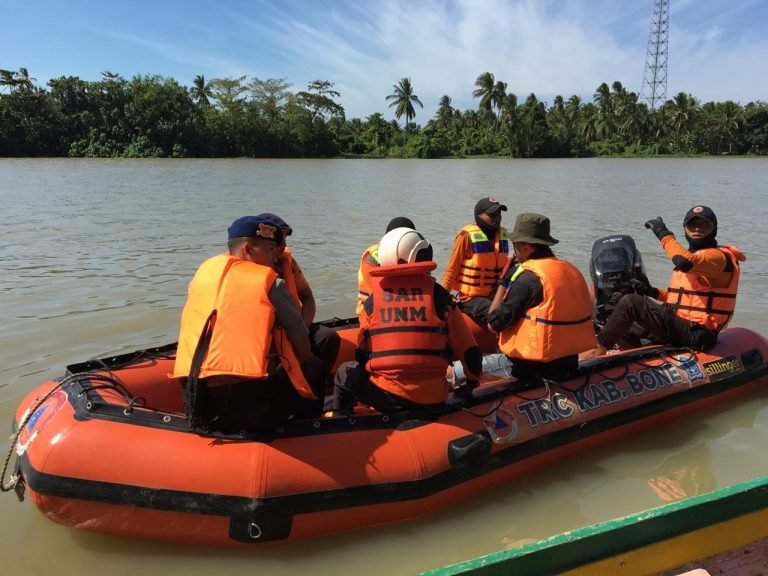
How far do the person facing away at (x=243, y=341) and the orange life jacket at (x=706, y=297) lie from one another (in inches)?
120

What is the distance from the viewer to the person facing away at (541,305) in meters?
3.54

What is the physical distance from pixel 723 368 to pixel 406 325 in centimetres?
288

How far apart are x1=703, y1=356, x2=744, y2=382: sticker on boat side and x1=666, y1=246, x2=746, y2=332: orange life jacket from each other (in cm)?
25

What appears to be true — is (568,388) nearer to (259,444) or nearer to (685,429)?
(685,429)

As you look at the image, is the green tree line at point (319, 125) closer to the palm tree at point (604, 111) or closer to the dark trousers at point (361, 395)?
the palm tree at point (604, 111)

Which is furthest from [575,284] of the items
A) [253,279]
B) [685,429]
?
[253,279]

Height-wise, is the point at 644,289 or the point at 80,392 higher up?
the point at 644,289

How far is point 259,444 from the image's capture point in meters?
2.95

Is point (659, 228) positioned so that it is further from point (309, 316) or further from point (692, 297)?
point (309, 316)

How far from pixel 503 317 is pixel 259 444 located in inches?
63.8

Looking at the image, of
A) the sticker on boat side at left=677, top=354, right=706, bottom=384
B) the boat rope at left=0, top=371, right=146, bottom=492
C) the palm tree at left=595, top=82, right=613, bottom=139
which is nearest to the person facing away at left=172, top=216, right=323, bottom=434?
the boat rope at left=0, top=371, right=146, bottom=492

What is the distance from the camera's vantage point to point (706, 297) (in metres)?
4.43

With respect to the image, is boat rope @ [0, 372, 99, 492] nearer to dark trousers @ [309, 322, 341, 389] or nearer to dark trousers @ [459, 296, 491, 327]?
dark trousers @ [309, 322, 341, 389]

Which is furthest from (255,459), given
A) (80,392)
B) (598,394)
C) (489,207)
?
(489,207)
